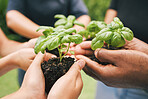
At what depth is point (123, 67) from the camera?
0.83 m

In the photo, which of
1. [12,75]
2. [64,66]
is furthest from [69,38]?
[12,75]

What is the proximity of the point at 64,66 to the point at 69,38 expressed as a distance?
17 centimetres

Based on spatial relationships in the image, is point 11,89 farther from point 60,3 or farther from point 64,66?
point 64,66

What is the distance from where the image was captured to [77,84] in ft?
2.25

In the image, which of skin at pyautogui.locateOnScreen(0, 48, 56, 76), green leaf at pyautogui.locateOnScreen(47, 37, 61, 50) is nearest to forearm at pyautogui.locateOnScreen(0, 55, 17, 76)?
skin at pyautogui.locateOnScreen(0, 48, 56, 76)

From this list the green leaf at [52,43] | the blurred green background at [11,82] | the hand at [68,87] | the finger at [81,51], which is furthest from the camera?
the blurred green background at [11,82]

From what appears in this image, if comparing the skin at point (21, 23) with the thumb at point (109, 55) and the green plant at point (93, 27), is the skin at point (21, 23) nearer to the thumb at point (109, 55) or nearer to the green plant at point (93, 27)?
the green plant at point (93, 27)

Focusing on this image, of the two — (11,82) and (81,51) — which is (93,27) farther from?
(11,82)

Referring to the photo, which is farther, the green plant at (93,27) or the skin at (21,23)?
the skin at (21,23)

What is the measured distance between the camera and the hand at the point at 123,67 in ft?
2.69

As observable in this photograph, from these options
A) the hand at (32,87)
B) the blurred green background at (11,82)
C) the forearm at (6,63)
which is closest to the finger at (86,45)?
the hand at (32,87)

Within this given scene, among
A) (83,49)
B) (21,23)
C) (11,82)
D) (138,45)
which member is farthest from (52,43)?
(11,82)

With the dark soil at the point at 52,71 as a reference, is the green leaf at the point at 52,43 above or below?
above

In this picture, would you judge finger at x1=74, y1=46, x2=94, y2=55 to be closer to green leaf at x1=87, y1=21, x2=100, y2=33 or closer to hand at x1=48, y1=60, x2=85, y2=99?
green leaf at x1=87, y1=21, x2=100, y2=33
